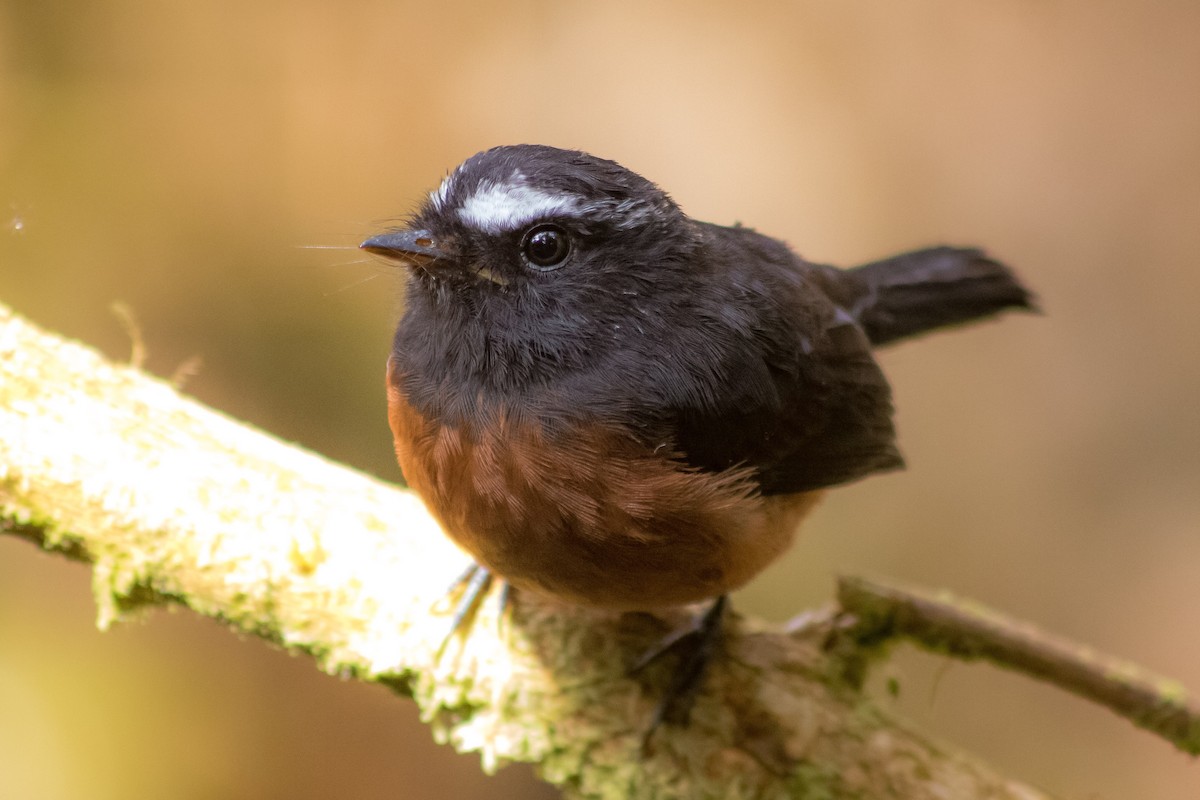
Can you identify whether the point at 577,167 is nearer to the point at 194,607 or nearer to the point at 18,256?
the point at 194,607

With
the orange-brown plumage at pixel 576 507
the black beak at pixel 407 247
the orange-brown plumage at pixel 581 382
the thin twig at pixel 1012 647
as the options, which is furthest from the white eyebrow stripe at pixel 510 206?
the thin twig at pixel 1012 647

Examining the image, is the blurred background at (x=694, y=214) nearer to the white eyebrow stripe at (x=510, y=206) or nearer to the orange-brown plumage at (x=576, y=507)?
the orange-brown plumage at (x=576, y=507)

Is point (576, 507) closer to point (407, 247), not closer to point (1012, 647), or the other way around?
point (407, 247)

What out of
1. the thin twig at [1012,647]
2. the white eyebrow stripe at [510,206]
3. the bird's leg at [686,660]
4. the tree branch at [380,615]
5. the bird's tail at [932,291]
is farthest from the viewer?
the bird's tail at [932,291]

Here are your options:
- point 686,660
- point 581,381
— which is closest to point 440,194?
point 581,381

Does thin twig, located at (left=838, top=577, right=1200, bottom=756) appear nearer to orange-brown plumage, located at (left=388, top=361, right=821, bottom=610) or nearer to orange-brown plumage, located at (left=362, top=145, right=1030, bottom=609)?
orange-brown plumage, located at (left=362, top=145, right=1030, bottom=609)

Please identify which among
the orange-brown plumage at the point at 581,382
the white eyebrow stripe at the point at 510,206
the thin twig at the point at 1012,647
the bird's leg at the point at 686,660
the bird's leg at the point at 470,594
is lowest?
the thin twig at the point at 1012,647
